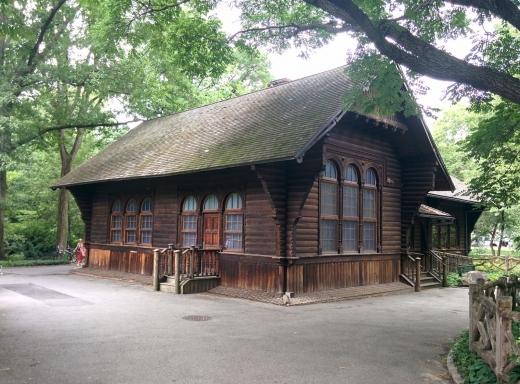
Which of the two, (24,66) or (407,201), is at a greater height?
(24,66)

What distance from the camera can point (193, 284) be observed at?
1484 centimetres

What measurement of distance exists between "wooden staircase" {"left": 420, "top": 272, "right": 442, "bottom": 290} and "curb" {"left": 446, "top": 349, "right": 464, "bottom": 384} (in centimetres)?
1114

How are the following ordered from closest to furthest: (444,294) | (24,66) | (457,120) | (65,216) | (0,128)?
(444,294) → (0,128) → (24,66) → (65,216) → (457,120)

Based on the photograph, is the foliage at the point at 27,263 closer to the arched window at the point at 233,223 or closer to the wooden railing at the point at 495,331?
the arched window at the point at 233,223

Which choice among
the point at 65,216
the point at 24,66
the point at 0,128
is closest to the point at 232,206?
the point at 0,128

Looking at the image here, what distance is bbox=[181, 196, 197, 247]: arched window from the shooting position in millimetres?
16719

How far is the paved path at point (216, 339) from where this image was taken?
657 cm

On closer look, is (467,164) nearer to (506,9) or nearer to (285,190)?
(285,190)

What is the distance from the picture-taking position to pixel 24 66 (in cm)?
2456

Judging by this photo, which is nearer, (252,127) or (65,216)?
(252,127)

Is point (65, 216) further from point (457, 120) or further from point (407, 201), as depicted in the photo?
point (457, 120)

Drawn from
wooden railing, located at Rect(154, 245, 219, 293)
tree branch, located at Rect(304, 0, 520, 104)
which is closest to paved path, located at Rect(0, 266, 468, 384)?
wooden railing, located at Rect(154, 245, 219, 293)

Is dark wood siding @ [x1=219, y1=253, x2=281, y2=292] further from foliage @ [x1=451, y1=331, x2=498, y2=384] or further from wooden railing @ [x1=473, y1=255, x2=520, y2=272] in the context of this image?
wooden railing @ [x1=473, y1=255, x2=520, y2=272]

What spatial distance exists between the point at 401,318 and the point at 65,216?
83.1 ft
